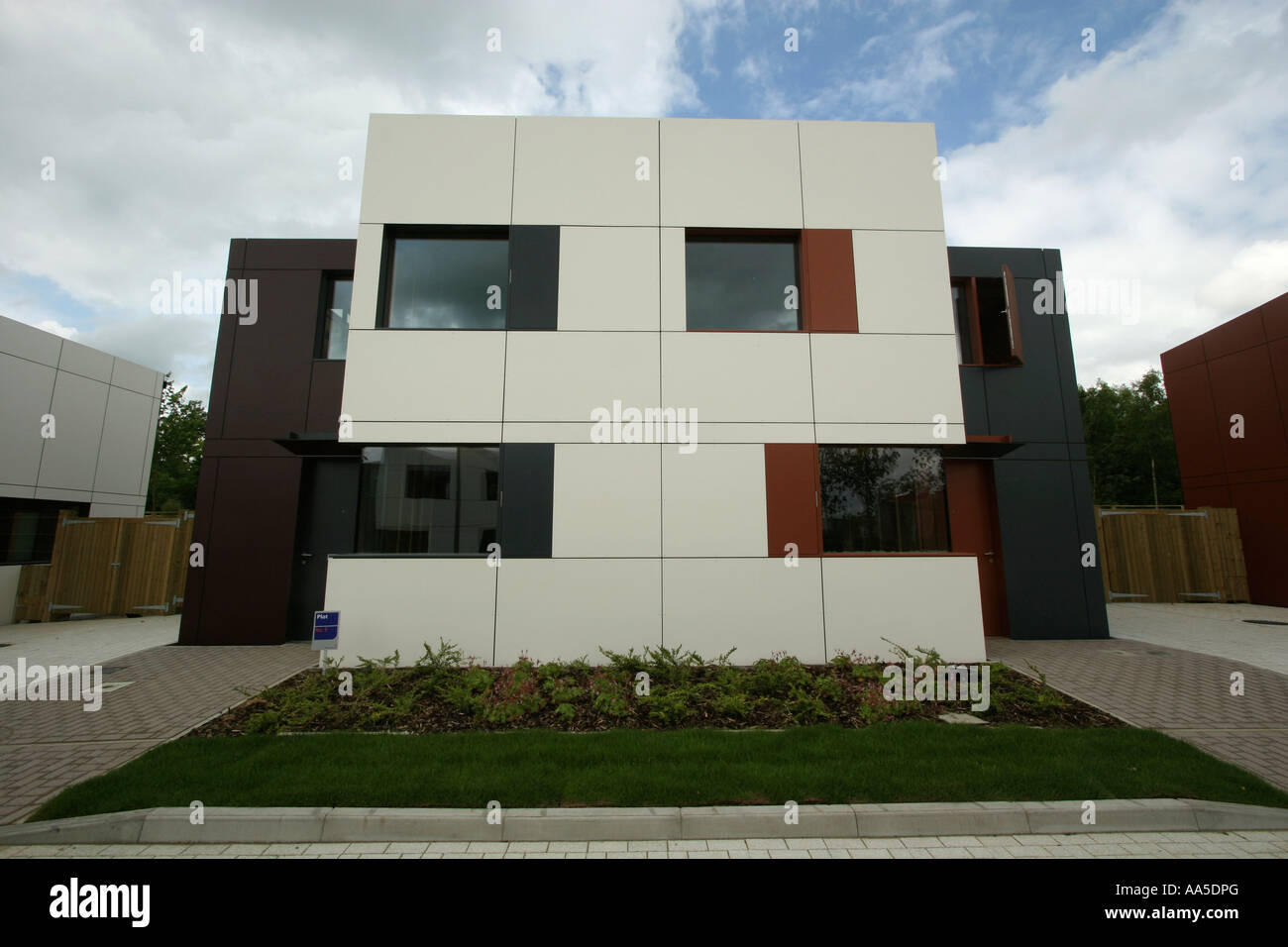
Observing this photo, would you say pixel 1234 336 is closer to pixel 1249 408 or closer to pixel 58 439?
pixel 1249 408

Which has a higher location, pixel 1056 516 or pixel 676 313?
pixel 676 313

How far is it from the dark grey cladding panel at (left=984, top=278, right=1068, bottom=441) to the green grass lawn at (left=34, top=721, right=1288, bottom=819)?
692 centimetres

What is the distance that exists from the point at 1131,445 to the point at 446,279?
4842 centimetres

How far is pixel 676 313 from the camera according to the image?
8.93 m

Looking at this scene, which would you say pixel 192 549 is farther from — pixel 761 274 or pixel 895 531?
pixel 895 531

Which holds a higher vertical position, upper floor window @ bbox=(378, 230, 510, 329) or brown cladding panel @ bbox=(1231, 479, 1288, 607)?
upper floor window @ bbox=(378, 230, 510, 329)

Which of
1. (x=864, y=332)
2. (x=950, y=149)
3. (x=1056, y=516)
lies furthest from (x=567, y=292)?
(x=1056, y=516)

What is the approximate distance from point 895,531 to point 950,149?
6.35 metres

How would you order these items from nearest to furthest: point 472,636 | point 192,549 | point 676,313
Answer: point 472,636, point 676,313, point 192,549

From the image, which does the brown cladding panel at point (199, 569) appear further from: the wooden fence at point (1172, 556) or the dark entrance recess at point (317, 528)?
the wooden fence at point (1172, 556)

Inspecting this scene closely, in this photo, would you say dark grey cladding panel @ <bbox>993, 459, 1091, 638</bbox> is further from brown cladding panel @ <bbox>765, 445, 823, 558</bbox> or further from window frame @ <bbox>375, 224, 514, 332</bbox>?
window frame @ <bbox>375, 224, 514, 332</bbox>

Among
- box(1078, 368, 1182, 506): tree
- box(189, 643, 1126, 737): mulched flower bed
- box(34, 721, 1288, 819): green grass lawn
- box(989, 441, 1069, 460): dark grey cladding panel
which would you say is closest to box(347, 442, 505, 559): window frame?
box(189, 643, 1126, 737): mulched flower bed

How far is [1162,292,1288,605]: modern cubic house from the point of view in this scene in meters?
14.8

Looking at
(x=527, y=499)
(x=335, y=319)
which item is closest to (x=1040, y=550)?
(x=527, y=499)
